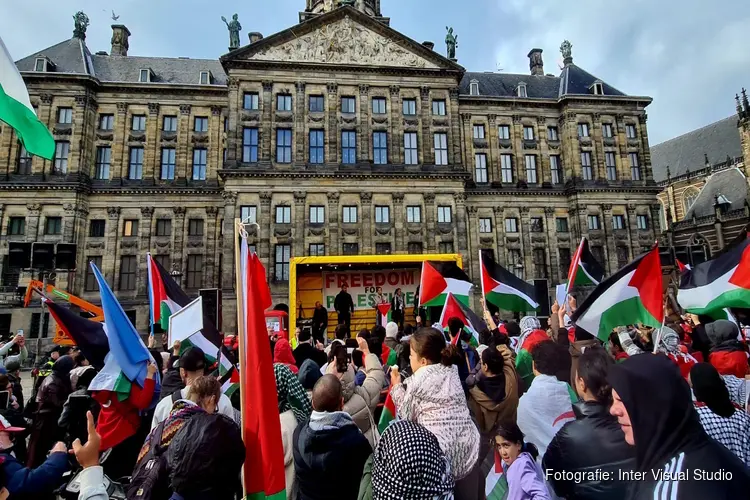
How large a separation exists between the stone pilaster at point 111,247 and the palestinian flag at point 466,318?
3154cm

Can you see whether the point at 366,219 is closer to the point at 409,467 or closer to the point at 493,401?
the point at 493,401

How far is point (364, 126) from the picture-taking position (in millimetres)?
34500

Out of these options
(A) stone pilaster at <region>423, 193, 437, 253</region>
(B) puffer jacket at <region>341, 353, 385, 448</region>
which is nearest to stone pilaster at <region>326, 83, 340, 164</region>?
(A) stone pilaster at <region>423, 193, 437, 253</region>

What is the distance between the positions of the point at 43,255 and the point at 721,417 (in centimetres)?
2386

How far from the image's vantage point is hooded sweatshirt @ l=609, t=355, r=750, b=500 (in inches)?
89.1

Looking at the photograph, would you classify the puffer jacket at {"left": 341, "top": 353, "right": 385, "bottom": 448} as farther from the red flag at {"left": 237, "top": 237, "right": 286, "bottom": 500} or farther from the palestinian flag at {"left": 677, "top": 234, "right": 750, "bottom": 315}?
the palestinian flag at {"left": 677, "top": 234, "right": 750, "bottom": 315}

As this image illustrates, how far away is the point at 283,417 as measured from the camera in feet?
14.6

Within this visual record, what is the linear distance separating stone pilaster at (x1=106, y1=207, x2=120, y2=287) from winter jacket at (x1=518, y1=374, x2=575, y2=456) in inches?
1440

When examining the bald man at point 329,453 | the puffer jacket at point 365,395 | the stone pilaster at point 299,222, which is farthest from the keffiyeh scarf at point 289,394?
the stone pilaster at point 299,222

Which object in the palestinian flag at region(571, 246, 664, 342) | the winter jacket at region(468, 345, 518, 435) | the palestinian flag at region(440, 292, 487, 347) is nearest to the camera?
the winter jacket at region(468, 345, 518, 435)

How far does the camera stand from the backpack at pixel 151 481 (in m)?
2.93

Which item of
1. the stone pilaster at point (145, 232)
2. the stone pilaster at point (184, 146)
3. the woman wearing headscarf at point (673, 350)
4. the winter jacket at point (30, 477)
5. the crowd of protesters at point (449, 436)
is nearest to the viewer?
the crowd of protesters at point (449, 436)

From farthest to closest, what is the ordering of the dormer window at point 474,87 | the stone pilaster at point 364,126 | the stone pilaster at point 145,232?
the dormer window at point 474,87, the stone pilaster at point 364,126, the stone pilaster at point 145,232

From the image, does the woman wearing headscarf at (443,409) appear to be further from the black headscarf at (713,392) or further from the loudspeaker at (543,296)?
the loudspeaker at (543,296)
